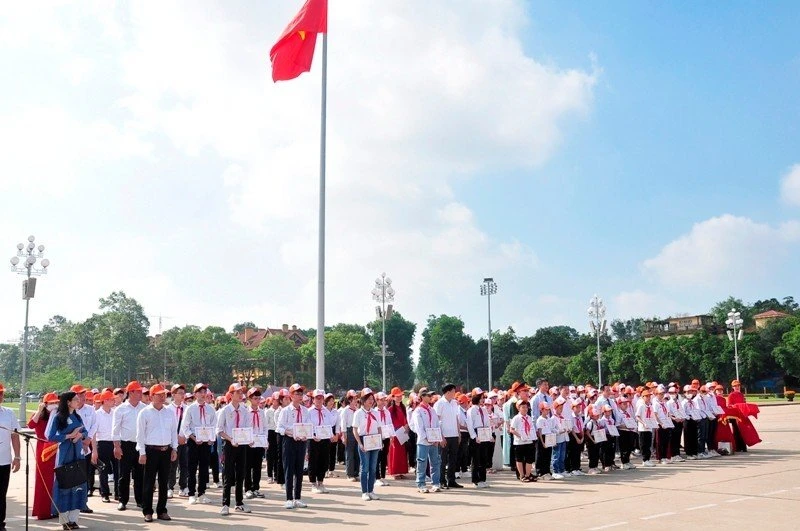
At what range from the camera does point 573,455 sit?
1625 centimetres

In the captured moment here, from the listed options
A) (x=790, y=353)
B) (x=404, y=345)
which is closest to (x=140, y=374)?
(x=404, y=345)

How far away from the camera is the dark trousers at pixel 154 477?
11.1 meters

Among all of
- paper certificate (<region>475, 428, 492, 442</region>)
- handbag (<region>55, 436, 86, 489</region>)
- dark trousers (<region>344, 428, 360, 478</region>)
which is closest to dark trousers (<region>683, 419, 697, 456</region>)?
paper certificate (<region>475, 428, 492, 442</region>)

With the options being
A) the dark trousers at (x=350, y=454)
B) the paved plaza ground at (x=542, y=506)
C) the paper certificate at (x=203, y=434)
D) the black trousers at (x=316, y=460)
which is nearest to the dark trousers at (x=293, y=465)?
the paved plaza ground at (x=542, y=506)

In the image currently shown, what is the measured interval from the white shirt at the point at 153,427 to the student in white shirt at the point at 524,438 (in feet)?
22.8

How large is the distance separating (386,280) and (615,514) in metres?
31.1

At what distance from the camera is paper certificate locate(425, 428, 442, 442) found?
13.9 m

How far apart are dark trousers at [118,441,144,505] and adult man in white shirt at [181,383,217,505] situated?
97 cm

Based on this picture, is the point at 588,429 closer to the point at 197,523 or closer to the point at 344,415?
the point at 344,415

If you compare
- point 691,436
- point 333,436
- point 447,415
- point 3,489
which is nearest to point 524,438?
point 447,415

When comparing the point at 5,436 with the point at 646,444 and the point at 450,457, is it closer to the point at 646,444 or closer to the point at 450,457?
the point at 450,457

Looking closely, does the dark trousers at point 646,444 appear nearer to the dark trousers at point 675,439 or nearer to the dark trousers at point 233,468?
the dark trousers at point 675,439

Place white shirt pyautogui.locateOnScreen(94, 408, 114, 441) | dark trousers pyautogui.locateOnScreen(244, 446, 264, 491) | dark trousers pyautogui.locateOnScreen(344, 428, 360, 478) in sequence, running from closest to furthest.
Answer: white shirt pyautogui.locateOnScreen(94, 408, 114, 441) → dark trousers pyautogui.locateOnScreen(244, 446, 264, 491) → dark trousers pyautogui.locateOnScreen(344, 428, 360, 478)

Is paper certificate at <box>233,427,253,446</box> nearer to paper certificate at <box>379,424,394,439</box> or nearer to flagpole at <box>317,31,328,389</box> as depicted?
paper certificate at <box>379,424,394,439</box>
